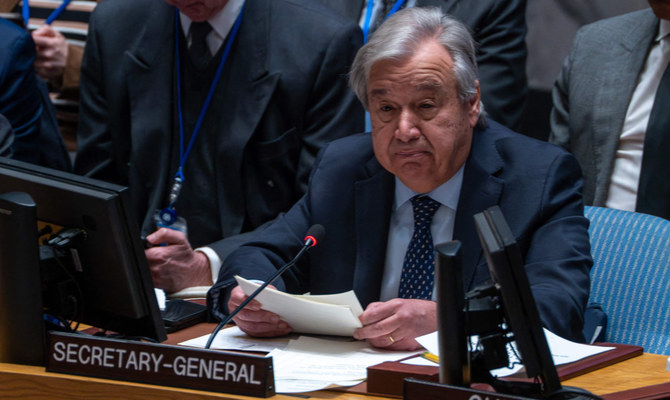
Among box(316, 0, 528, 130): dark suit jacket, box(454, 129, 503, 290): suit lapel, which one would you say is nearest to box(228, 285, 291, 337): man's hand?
box(454, 129, 503, 290): suit lapel

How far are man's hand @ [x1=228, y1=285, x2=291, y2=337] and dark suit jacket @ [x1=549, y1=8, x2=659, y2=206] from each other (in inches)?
63.4

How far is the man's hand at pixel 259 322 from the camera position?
84.1 inches

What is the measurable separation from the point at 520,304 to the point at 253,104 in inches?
78.2

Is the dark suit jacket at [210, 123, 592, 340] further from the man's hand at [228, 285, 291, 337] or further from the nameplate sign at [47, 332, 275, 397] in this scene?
the nameplate sign at [47, 332, 275, 397]

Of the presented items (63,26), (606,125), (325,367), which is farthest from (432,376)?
(63,26)

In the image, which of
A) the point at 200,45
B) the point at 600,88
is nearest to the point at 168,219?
the point at 200,45

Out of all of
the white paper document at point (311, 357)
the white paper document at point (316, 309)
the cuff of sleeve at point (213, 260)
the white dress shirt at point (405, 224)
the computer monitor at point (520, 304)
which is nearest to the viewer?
the computer monitor at point (520, 304)

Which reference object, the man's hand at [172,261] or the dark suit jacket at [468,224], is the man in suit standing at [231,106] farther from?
the dark suit jacket at [468,224]

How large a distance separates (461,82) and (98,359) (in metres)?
1.20

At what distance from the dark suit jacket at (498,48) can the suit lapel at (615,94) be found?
31 centimetres

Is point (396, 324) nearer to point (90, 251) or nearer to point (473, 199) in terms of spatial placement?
point (473, 199)

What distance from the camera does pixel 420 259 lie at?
8.02 feet

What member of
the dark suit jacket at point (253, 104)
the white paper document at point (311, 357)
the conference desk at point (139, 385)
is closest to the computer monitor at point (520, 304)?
the conference desk at point (139, 385)

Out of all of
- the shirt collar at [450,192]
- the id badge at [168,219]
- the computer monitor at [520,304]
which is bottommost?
the id badge at [168,219]
